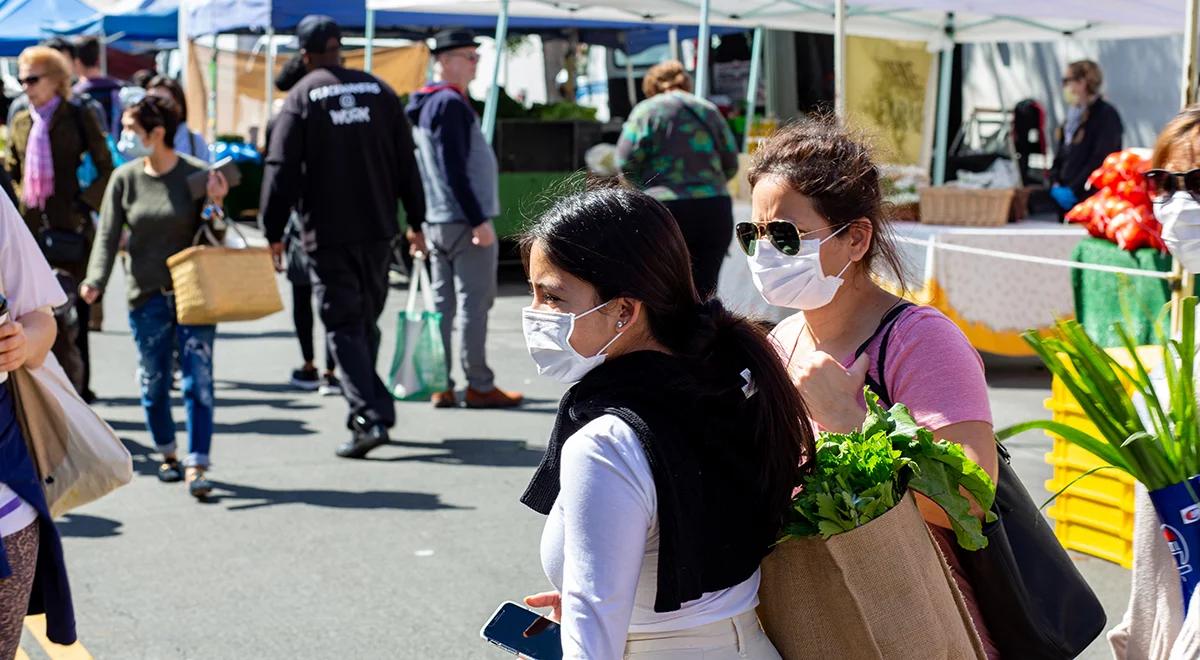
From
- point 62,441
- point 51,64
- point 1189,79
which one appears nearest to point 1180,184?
point 1189,79

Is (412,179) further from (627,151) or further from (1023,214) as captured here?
(1023,214)

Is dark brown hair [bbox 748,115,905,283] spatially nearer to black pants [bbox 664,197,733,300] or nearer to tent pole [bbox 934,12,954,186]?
black pants [bbox 664,197,733,300]

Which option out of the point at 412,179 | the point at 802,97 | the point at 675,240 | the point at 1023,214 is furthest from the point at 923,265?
the point at 802,97

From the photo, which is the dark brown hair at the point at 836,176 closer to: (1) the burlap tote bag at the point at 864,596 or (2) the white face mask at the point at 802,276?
(2) the white face mask at the point at 802,276

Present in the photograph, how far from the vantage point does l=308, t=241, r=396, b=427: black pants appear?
7270 millimetres

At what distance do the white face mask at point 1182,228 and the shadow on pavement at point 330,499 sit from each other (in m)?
3.82

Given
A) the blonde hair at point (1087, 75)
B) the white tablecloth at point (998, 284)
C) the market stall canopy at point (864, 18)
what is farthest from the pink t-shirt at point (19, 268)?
the blonde hair at point (1087, 75)

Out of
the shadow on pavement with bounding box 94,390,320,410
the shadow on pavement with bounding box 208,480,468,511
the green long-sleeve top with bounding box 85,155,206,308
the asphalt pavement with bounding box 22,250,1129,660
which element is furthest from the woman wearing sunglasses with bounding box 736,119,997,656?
the shadow on pavement with bounding box 94,390,320,410

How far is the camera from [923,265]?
9062 mm

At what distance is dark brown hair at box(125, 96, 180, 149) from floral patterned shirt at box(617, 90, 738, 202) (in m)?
2.61

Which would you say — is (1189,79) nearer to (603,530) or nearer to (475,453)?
(603,530)

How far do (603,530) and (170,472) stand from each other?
541 cm

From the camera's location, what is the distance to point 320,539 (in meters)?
5.93

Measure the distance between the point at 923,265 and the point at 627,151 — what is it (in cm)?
212
